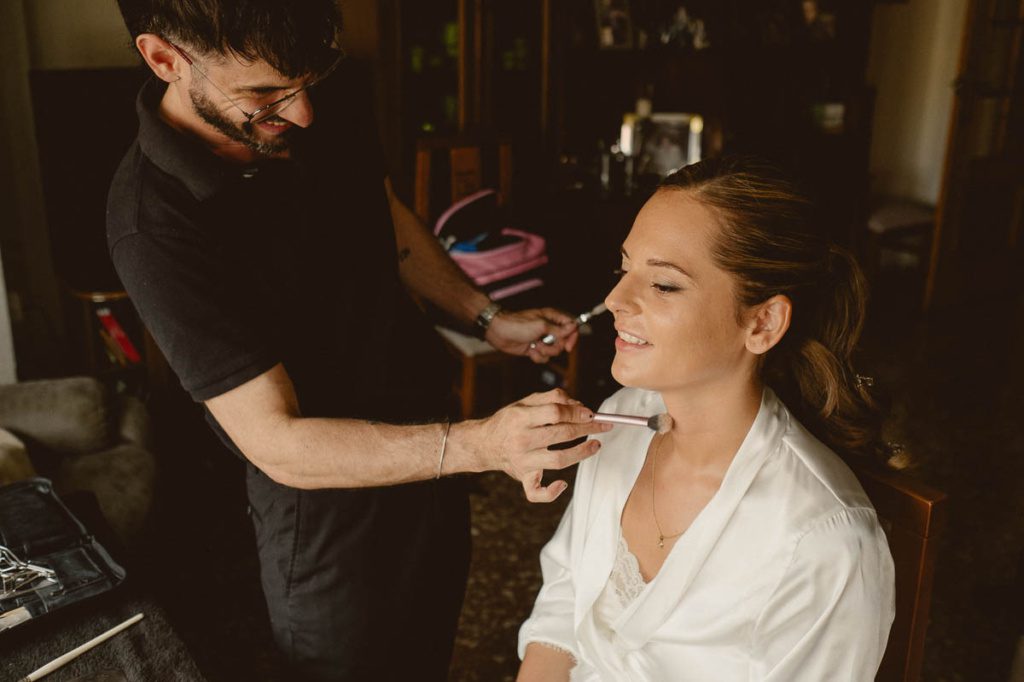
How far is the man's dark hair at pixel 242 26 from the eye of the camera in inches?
46.6

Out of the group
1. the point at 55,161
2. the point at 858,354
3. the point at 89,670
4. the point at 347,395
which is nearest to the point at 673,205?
the point at 858,354

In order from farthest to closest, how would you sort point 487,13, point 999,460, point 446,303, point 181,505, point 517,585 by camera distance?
1. point 487,13
2. point 999,460
3. point 181,505
4. point 517,585
5. point 446,303

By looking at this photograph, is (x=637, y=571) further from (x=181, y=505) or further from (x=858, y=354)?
(x=181, y=505)

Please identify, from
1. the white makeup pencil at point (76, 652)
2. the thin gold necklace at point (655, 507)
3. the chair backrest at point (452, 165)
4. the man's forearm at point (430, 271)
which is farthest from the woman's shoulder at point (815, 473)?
the chair backrest at point (452, 165)

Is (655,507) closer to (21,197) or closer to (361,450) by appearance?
(361,450)

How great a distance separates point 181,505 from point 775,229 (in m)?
2.51

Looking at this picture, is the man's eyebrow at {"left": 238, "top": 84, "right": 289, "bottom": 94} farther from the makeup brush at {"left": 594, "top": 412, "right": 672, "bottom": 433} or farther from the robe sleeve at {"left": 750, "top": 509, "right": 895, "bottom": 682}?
the robe sleeve at {"left": 750, "top": 509, "right": 895, "bottom": 682}

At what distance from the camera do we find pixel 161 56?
124 cm

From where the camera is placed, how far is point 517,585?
8.77ft

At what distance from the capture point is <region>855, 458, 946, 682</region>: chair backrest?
1149 mm

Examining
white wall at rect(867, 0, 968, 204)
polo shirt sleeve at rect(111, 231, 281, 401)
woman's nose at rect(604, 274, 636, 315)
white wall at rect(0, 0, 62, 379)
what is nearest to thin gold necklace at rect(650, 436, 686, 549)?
woman's nose at rect(604, 274, 636, 315)

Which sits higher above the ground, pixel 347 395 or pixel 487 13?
pixel 487 13

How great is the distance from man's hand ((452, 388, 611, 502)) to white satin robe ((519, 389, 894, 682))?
0.25 metres

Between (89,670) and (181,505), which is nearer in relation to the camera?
(89,670)
